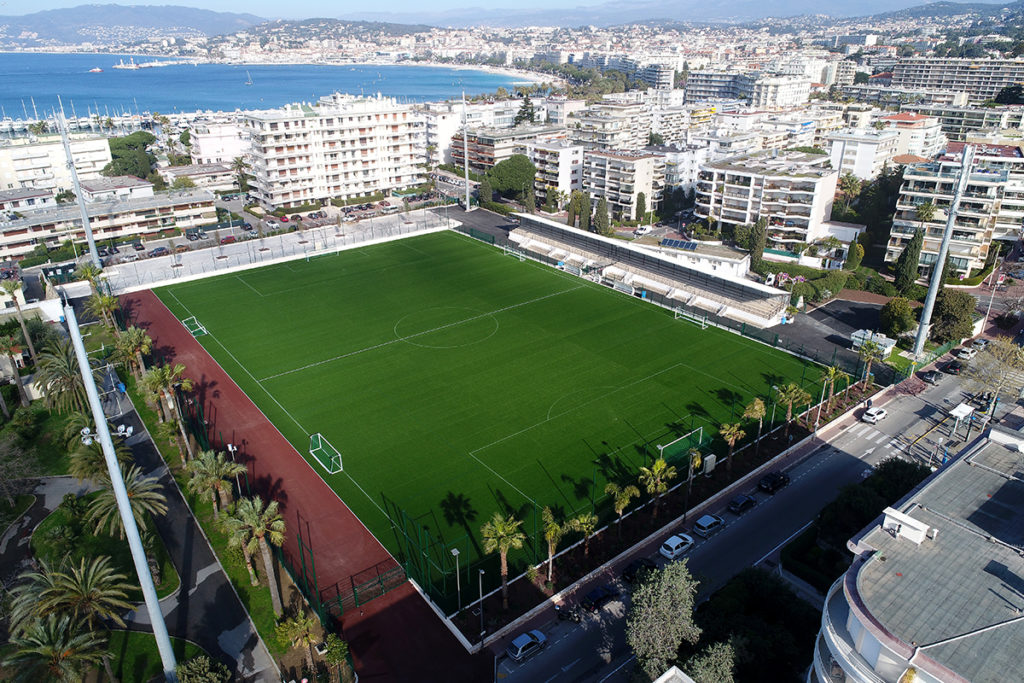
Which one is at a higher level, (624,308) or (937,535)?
(937,535)

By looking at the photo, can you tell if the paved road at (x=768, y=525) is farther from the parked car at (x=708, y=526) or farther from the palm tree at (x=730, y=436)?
the palm tree at (x=730, y=436)

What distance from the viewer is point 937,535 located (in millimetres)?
20562

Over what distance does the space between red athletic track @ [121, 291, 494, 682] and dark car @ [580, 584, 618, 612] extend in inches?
186

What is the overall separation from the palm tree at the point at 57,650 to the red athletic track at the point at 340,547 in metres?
9.16

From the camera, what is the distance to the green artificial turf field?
35938 mm

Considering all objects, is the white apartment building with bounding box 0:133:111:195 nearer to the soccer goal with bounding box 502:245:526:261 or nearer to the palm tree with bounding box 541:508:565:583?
the soccer goal with bounding box 502:245:526:261

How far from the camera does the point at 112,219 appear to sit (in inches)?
3105

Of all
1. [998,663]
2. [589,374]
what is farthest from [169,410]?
[998,663]

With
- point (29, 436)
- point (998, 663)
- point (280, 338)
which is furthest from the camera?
point (280, 338)

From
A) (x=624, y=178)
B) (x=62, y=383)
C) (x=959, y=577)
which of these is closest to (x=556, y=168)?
(x=624, y=178)

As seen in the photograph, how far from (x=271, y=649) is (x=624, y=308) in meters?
42.1

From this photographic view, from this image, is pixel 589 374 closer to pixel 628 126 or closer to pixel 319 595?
pixel 319 595

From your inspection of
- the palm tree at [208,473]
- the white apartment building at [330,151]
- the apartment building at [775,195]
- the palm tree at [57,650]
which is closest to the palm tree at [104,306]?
the palm tree at [208,473]

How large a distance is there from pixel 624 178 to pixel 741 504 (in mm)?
62065
